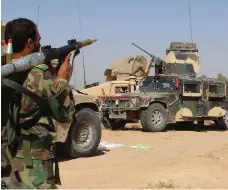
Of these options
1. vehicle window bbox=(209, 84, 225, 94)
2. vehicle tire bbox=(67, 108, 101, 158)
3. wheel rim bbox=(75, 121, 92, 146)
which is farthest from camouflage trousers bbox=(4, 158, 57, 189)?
vehicle window bbox=(209, 84, 225, 94)

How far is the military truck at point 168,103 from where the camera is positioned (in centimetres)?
1230

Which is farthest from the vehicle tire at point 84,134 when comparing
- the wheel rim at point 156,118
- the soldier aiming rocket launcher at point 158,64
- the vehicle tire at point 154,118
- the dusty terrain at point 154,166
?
the soldier aiming rocket launcher at point 158,64

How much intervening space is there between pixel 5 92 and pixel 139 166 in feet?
15.3

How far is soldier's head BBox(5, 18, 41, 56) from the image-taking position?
7.81 feet

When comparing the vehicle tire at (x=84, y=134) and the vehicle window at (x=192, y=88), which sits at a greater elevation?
the vehicle window at (x=192, y=88)

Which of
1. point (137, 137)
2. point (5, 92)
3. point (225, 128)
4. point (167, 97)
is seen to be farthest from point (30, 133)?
point (225, 128)

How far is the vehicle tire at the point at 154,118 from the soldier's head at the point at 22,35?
32.2ft

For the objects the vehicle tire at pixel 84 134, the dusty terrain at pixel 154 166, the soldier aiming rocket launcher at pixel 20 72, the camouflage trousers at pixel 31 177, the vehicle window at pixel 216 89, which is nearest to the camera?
the soldier aiming rocket launcher at pixel 20 72

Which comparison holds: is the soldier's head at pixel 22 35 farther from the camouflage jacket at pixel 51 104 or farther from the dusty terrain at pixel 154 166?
the dusty terrain at pixel 154 166

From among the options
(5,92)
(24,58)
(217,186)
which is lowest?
(217,186)

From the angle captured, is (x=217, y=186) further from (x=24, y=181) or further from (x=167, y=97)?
(x=167, y=97)

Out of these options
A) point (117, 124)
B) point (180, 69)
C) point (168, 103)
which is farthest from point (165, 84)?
point (117, 124)

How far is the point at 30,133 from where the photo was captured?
2324 mm

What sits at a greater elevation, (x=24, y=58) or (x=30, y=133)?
(x=24, y=58)
